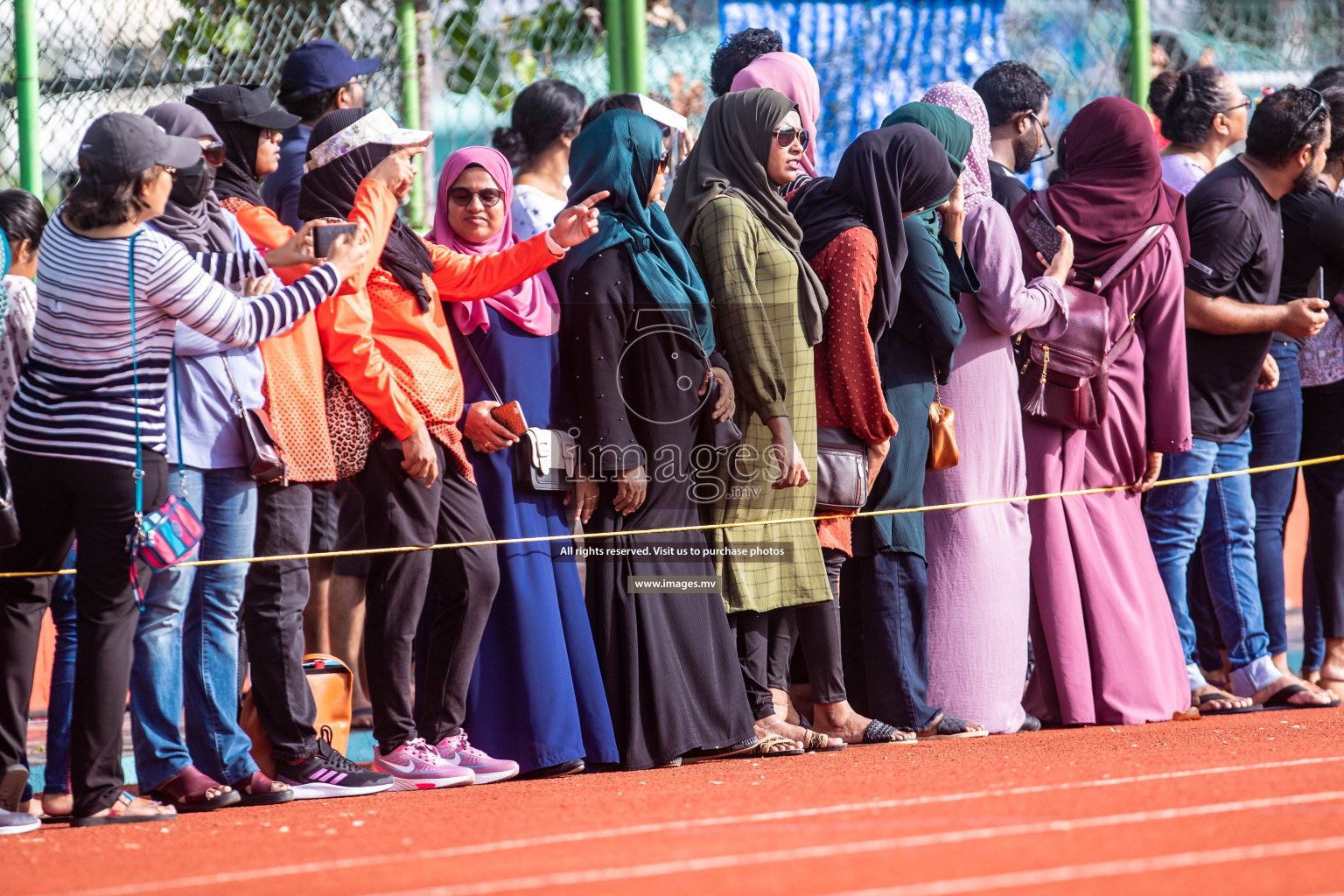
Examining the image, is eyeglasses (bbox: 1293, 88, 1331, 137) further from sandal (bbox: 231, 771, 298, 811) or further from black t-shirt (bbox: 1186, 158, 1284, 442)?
sandal (bbox: 231, 771, 298, 811)

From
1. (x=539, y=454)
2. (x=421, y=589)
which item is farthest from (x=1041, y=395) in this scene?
(x=421, y=589)

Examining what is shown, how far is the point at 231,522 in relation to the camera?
4703 millimetres

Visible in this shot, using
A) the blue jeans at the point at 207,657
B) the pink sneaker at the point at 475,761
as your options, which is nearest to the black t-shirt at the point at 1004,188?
the pink sneaker at the point at 475,761

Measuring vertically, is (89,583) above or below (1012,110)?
below

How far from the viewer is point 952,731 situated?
5930mm

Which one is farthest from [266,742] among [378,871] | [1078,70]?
[1078,70]

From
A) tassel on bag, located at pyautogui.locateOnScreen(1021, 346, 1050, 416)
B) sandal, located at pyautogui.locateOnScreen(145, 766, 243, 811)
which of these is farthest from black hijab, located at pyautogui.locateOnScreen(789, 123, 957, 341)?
sandal, located at pyautogui.locateOnScreen(145, 766, 243, 811)

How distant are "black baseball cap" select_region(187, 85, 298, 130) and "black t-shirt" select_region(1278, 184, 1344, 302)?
Result: 4004 millimetres

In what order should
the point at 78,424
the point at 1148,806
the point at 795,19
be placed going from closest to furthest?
the point at 1148,806 < the point at 78,424 < the point at 795,19

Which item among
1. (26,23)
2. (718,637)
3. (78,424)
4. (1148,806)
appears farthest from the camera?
(26,23)

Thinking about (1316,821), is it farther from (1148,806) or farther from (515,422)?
(515,422)

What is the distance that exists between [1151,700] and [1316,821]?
8.55ft

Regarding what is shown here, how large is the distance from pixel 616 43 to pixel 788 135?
211cm

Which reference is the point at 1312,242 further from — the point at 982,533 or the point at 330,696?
the point at 330,696
